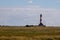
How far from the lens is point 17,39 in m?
43.1

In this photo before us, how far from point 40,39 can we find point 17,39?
13.0 feet

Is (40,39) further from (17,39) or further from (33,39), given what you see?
(17,39)

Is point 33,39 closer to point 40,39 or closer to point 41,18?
point 40,39

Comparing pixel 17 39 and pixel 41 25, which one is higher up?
pixel 17 39

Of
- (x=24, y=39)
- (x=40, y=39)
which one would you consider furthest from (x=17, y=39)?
(x=40, y=39)

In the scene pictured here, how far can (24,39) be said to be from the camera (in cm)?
4338

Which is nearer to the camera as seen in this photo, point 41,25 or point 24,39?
point 24,39

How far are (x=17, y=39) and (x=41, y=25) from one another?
3628 inches

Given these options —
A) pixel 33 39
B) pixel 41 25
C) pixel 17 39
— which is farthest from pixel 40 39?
pixel 41 25

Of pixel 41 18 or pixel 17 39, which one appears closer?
pixel 17 39

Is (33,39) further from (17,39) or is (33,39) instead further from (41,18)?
(41,18)

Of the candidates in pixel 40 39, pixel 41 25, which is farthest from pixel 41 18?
pixel 40 39

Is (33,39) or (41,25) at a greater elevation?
(33,39)

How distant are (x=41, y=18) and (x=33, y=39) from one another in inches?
3771
